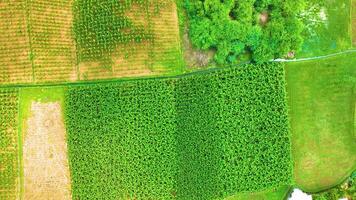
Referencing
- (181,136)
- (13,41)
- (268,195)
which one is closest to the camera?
(13,41)

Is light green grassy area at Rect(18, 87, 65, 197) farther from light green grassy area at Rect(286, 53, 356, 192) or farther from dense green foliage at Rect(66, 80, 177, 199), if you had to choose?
light green grassy area at Rect(286, 53, 356, 192)

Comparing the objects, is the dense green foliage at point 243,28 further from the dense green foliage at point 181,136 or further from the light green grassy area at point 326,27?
the light green grassy area at point 326,27

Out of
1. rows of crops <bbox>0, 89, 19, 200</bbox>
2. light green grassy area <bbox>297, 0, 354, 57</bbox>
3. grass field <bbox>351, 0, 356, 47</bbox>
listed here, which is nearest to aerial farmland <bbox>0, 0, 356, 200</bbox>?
rows of crops <bbox>0, 89, 19, 200</bbox>

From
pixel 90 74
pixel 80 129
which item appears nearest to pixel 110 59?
pixel 90 74

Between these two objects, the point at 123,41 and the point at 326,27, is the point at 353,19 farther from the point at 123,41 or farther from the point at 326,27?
the point at 123,41

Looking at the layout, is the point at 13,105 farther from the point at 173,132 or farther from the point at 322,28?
the point at 322,28

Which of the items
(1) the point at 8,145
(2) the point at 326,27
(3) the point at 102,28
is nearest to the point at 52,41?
(3) the point at 102,28
